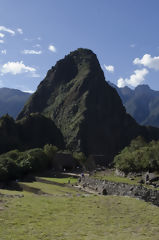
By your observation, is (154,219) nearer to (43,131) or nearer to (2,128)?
(2,128)

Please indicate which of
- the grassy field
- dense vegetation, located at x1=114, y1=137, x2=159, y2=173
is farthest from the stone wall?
dense vegetation, located at x1=114, y1=137, x2=159, y2=173

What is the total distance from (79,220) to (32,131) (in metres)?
163

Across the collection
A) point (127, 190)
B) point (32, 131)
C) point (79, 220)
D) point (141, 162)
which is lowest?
point (79, 220)

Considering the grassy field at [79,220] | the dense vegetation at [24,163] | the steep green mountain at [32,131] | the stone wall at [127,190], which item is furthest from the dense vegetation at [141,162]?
the steep green mountain at [32,131]

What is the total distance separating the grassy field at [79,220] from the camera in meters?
15.4

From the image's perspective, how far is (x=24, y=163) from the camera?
82312 millimetres

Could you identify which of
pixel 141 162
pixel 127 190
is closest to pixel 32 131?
pixel 141 162

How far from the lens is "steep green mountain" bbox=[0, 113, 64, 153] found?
155 metres

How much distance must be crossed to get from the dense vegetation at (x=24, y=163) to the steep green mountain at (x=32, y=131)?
5175 centimetres

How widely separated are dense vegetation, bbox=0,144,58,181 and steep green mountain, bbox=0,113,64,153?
51751 millimetres

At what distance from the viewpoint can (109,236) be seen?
50.8ft

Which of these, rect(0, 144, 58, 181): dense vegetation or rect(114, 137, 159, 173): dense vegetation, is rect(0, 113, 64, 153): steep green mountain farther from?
rect(114, 137, 159, 173): dense vegetation

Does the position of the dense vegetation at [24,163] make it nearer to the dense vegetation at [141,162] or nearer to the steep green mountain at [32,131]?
the dense vegetation at [141,162]

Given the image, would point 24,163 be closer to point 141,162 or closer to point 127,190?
point 141,162
